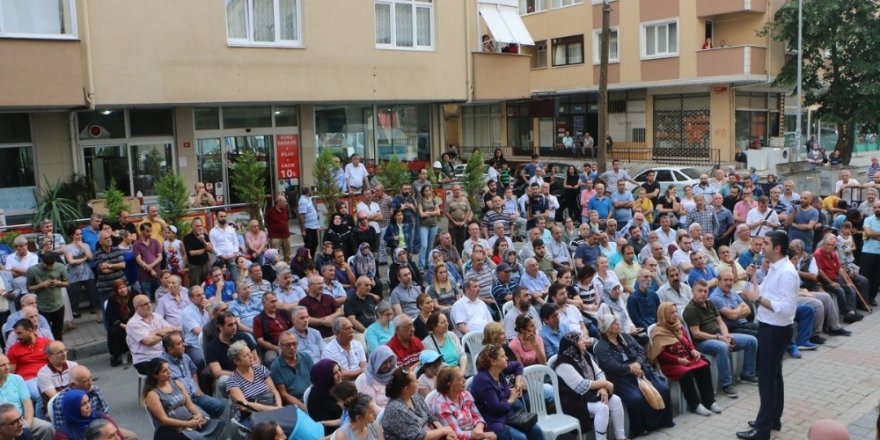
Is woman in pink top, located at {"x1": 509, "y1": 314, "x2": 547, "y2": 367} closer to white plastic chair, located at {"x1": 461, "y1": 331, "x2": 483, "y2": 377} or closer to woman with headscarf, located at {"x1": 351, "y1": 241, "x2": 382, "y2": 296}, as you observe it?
white plastic chair, located at {"x1": 461, "y1": 331, "x2": 483, "y2": 377}

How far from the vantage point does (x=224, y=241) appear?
12.6m

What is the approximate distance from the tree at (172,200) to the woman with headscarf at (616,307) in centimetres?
759

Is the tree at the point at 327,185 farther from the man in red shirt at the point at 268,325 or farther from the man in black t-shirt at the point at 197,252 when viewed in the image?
the man in red shirt at the point at 268,325

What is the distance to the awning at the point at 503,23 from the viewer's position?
20219mm

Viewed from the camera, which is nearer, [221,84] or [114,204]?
[114,204]

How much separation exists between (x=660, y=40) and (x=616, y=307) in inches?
1017

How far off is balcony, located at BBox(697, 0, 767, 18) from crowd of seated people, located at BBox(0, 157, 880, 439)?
53.1 ft

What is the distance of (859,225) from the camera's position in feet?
47.2

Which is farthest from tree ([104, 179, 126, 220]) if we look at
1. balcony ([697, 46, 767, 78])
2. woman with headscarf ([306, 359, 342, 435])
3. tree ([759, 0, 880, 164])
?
tree ([759, 0, 880, 164])

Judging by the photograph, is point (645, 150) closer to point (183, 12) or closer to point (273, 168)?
point (273, 168)

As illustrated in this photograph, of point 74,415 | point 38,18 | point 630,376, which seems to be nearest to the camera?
point 74,415

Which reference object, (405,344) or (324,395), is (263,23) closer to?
(405,344)

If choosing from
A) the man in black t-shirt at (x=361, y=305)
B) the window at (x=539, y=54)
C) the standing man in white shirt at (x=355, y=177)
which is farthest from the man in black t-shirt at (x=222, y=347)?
the window at (x=539, y=54)

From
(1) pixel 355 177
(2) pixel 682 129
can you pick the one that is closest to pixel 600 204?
(1) pixel 355 177
